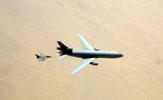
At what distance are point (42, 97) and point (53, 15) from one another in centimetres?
3156

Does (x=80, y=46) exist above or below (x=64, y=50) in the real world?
below

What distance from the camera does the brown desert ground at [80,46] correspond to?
58625 mm

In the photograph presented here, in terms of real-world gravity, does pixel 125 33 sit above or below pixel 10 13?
below

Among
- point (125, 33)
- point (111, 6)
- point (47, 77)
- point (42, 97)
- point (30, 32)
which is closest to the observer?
point (42, 97)

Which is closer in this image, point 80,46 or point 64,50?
→ point 64,50

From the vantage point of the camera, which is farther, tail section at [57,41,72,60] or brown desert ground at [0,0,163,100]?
brown desert ground at [0,0,163,100]

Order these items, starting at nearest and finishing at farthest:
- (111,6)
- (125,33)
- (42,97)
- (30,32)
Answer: (42,97) → (30,32) → (125,33) → (111,6)

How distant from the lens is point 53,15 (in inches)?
3184

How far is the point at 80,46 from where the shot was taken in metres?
70.8

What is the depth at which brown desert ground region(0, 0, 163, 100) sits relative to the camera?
2308 inches

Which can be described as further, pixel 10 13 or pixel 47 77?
pixel 10 13

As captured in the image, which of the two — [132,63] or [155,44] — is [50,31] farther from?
[155,44]

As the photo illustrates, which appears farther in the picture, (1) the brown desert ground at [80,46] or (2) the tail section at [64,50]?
(1) the brown desert ground at [80,46]

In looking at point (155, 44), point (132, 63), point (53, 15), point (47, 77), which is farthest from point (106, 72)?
point (53, 15)
